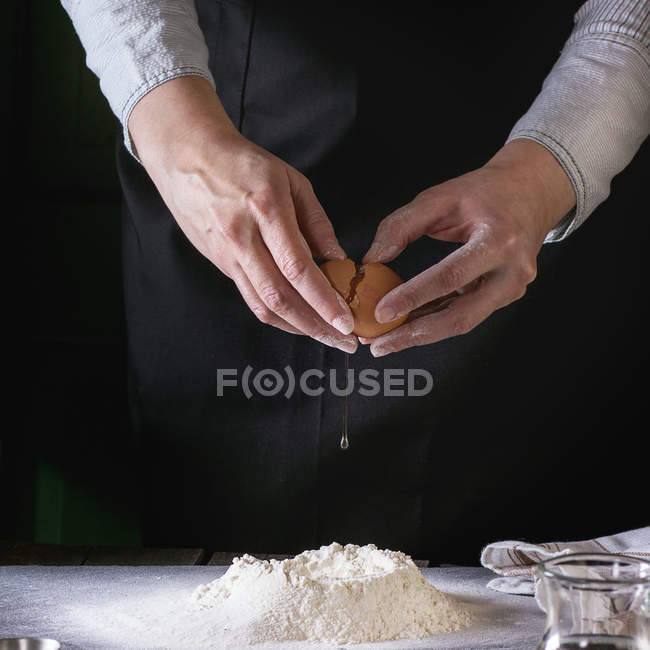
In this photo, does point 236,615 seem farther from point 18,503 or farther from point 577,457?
point 18,503

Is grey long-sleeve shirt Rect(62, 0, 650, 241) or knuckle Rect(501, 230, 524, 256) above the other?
grey long-sleeve shirt Rect(62, 0, 650, 241)

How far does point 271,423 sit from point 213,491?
17 centimetres

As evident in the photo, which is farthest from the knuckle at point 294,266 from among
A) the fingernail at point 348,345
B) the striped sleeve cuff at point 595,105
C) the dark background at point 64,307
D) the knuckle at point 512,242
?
the dark background at point 64,307

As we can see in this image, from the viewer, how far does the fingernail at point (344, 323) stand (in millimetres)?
1012

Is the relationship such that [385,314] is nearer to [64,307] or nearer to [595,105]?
[595,105]

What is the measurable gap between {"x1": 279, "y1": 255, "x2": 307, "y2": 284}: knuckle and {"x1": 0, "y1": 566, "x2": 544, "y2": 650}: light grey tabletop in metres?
0.37

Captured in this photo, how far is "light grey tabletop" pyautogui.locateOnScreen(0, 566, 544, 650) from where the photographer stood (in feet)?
3.13

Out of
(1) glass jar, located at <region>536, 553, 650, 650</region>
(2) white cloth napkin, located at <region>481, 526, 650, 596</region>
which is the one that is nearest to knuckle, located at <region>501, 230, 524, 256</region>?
(2) white cloth napkin, located at <region>481, 526, 650, 596</region>

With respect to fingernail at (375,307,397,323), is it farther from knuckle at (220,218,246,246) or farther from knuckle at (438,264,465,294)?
knuckle at (220,218,246,246)

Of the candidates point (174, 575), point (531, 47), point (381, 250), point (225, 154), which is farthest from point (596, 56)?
point (174, 575)

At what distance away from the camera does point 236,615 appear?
99cm

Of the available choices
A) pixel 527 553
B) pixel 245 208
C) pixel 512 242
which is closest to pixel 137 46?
pixel 245 208

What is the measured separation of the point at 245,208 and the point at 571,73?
47cm

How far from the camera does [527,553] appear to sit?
1175 millimetres
